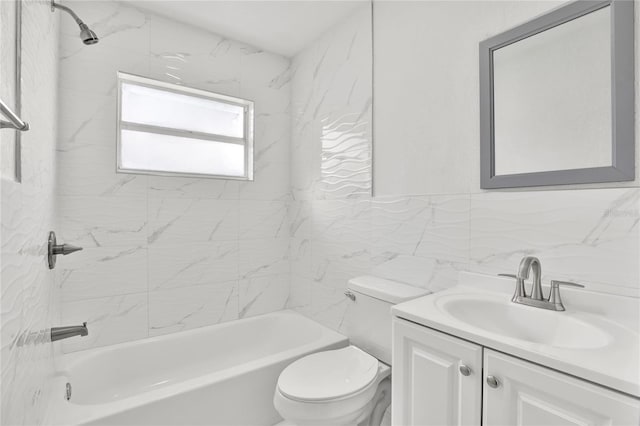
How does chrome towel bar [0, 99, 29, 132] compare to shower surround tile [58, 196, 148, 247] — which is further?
shower surround tile [58, 196, 148, 247]

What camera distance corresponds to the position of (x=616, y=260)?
1.05 metres

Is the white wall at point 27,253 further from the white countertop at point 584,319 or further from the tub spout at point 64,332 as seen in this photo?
the white countertop at point 584,319

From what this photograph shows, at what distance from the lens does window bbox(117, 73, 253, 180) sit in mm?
2180

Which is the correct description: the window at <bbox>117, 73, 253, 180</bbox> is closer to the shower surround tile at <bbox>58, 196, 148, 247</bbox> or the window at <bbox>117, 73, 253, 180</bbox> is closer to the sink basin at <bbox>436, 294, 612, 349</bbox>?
the shower surround tile at <bbox>58, 196, 148, 247</bbox>

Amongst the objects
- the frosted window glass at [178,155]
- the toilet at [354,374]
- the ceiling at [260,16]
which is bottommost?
the toilet at [354,374]

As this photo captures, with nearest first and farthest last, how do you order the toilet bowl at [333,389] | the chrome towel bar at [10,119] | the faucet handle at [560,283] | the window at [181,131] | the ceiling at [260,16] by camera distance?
the chrome towel bar at [10,119]
the faucet handle at [560,283]
the toilet bowl at [333,389]
the ceiling at [260,16]
the window at [181,131]

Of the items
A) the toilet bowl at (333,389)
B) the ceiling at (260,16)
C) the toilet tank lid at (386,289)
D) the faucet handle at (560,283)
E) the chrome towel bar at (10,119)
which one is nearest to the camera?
the chrome towel bar at (10,119)

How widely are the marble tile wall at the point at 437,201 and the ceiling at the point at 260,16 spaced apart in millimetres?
162

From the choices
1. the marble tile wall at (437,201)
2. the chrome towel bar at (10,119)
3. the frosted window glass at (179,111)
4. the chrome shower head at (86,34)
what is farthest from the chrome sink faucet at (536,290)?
the frosted window glass at (179,111)

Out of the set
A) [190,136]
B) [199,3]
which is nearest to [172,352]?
[190,136]

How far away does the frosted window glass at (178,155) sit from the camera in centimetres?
220

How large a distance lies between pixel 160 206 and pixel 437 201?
5.95 ft

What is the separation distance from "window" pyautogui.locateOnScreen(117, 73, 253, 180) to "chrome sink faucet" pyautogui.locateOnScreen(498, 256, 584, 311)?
2.01m

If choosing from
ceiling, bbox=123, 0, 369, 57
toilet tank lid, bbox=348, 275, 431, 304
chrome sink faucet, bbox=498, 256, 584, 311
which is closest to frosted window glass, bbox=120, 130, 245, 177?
ceiling, bbox=123, 0, 369, 57
